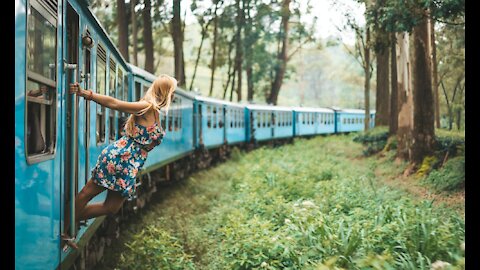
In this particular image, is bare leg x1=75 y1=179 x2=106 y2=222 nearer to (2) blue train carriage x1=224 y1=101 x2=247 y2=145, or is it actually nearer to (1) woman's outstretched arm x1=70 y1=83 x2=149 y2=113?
(1) woman's outstretched arm x1=70 y1=83 x2=149 y2=113

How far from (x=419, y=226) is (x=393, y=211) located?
1138mm

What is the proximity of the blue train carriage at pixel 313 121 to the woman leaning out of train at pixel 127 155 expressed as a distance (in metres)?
27.5

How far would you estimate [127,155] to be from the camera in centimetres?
435

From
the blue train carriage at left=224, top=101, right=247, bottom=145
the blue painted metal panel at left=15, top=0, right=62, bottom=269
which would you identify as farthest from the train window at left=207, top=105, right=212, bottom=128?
the blue painted metal panel at left=15, top=0, right=62, bottom=269

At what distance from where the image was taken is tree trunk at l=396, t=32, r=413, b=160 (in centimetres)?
1349

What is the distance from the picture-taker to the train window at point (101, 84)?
17.5ft

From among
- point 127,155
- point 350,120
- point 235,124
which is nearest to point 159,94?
point 127,155

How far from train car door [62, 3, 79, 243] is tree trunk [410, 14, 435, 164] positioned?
8.57m

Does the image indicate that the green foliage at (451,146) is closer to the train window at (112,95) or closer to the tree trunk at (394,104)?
the tree trunk at (394,104)

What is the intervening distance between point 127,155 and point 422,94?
837 centimetres

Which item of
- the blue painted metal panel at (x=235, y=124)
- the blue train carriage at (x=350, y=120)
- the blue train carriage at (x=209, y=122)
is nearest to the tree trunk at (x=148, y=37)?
the blue train carriage at (x=209, y=122)

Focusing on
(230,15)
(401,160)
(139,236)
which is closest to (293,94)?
(230,15)

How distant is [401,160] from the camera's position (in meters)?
13.4
